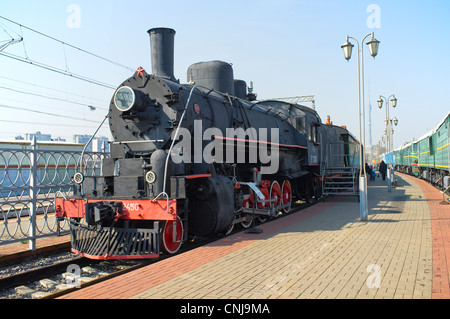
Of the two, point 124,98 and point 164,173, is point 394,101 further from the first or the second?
point 164,173

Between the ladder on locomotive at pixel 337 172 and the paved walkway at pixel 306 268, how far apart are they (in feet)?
18.2

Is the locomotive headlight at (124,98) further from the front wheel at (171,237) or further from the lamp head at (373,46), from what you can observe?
the lamp head at (373,46)

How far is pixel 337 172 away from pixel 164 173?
411 inches

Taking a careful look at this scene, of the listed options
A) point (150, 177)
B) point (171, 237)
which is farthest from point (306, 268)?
point (150, 177)

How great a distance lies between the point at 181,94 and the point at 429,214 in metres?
7.99

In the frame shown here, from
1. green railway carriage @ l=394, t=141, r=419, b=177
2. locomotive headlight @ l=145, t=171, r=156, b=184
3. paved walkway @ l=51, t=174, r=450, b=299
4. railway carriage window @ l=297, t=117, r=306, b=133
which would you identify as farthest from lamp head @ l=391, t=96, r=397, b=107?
locomotive headlight @ l=145, t=171, r=156, b=184

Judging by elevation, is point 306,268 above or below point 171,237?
below

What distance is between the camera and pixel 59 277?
572 centimetres

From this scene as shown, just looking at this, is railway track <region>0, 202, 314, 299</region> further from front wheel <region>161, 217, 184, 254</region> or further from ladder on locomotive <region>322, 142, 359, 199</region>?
ladder on locomotive <region>322, 142, 359, 199</region>

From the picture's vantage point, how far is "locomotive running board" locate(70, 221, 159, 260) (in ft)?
19.4

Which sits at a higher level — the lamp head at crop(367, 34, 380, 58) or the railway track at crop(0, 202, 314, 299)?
the lamp head at crop(367, 34, 380, 58)

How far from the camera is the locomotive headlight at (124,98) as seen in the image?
6.91 meters

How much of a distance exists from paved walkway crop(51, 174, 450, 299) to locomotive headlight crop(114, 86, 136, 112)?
3116mm
